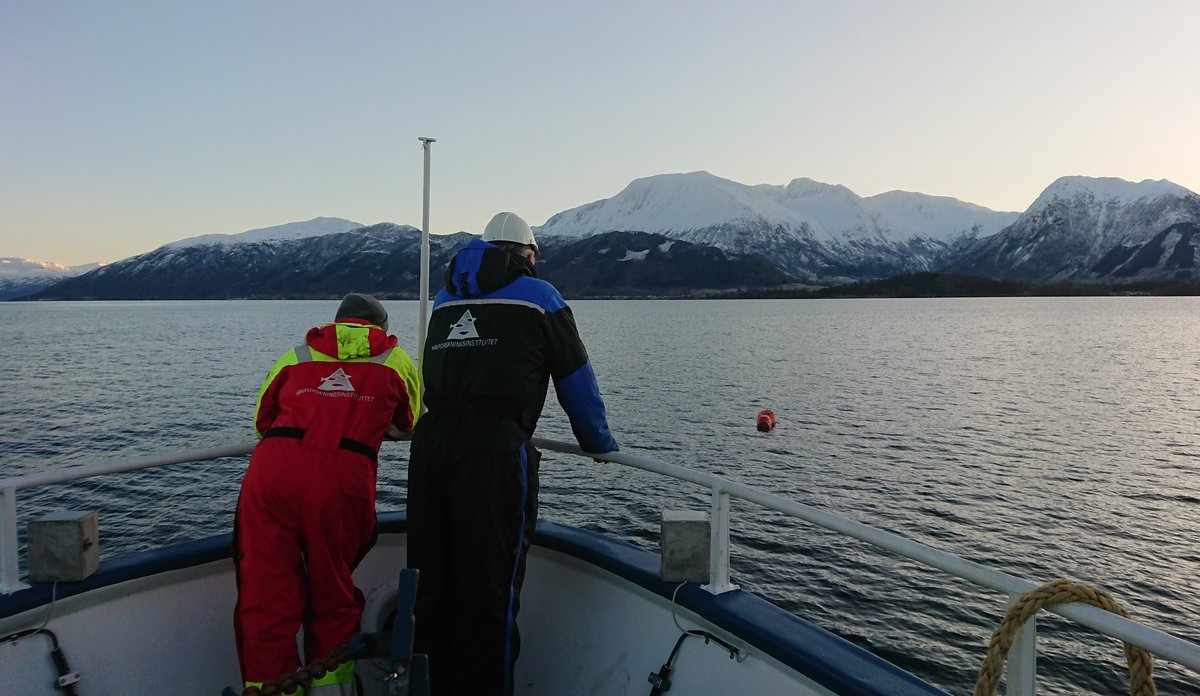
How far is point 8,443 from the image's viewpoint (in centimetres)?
2636

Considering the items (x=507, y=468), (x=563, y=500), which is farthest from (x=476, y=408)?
(x=563, y=500)

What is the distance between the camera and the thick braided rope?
2.27 m

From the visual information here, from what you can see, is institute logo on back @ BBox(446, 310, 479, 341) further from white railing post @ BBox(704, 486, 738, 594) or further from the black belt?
white railing post @ BBox(704, 486, 738, 594)

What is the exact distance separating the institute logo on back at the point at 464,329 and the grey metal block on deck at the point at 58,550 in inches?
91.2

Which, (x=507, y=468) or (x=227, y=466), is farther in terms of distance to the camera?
(x=227, y=466)

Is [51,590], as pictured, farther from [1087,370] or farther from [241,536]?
[1087,370]

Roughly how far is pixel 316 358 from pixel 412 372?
522 millimetres

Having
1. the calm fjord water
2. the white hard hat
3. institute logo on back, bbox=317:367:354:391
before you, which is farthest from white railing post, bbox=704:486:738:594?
the calm fjord water

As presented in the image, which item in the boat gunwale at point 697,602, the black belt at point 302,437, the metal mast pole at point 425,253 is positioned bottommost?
the boat gunwale at point 697,602

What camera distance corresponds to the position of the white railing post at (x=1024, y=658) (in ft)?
7.98

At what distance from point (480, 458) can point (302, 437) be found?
3.05 ft

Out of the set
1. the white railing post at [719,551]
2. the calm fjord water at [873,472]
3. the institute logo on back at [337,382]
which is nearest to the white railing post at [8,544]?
the institute logo on back at [337,382]

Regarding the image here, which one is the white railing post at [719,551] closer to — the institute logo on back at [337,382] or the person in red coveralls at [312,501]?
the person in red coveralls at [312,501]

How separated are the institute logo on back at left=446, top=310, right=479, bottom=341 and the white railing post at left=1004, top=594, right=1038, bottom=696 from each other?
8.23ft
